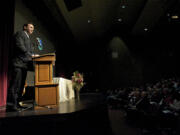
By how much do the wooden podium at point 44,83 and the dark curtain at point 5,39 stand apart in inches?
51.2

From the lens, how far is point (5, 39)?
3.21 m

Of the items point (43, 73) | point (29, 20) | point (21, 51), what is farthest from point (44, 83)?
point (29, 20)

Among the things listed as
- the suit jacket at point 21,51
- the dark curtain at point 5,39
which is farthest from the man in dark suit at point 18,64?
the dark curtain at point 5,39

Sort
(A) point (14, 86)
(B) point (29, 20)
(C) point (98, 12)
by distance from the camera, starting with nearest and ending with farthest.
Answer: (A) point (14, 86) → (B) point (29, 20) → (C) point (98, 12)

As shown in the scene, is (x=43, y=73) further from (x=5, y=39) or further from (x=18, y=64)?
(x=5, y=39)

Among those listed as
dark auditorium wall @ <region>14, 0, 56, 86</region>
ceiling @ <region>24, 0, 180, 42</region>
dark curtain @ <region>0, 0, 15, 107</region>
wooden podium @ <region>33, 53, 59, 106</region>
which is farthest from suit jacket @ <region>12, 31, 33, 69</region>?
ceiling @ <region>24, 0, 180, 42</region>

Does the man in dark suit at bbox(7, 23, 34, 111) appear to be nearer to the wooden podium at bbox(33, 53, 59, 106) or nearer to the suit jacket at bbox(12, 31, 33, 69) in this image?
the suit jacket at bbox(12, 31, 33, 69)

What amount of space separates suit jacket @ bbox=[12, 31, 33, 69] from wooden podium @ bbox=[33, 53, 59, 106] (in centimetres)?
11

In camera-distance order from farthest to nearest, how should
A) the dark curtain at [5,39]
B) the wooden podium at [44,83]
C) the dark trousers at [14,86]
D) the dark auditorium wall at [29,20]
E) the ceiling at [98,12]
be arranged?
the ceiling at [98,12]
the dark auditorium wall at [29,20]
the dark curtain at [5,39]
the wooden podium at [44,83]
the dark trousers at [14,86]

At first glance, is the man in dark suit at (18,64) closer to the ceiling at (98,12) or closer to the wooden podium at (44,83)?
the wooden podium at (44,83)

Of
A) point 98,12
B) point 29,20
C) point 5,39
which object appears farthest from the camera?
point 98,12

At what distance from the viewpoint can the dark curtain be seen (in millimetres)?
3074

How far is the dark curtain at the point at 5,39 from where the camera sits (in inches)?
121

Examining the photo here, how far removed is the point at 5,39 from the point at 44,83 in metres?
1.66
